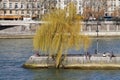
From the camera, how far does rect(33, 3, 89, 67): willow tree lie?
53.8m

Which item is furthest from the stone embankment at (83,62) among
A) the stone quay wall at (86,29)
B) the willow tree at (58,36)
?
the stone quay wall at (86,29)

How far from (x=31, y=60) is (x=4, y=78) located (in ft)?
17.3

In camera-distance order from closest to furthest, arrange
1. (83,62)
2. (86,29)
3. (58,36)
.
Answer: (83,62) → (58,36) → (86,29)

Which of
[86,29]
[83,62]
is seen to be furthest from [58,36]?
[86,29]

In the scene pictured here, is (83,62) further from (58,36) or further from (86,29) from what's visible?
(86,29)

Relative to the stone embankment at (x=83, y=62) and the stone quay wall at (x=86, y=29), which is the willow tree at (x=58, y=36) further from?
the stone quay wall at (x=86, y=29)

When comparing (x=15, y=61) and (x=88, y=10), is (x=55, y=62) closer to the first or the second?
(x=15, y=61)

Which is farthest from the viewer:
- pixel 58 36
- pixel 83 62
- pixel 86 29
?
pixel 86 29

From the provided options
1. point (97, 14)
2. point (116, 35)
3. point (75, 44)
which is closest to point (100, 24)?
point (116, 35)

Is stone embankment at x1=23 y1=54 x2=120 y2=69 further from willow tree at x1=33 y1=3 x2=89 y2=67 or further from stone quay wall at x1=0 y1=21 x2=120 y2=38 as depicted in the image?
stone quay wall at x1=0 y1=21 x2=120 y2=38

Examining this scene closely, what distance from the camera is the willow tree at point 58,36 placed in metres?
53.8

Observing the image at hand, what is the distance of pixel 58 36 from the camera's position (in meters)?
53.9

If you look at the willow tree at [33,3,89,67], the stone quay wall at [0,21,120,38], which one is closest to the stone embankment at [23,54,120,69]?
the willow tree at [33,3,89,67]

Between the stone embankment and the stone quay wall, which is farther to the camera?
the stone quay wall
